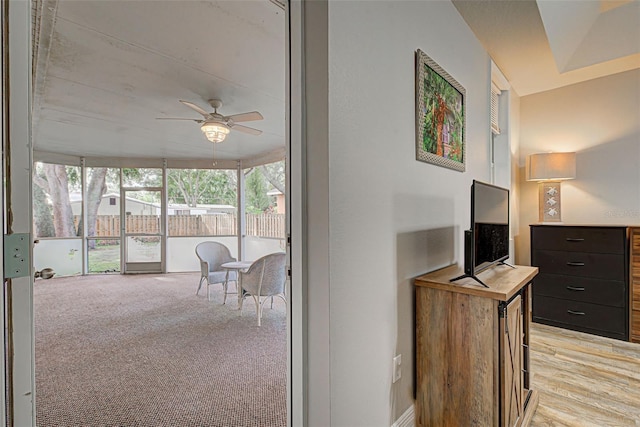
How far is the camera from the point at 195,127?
461 centimetres

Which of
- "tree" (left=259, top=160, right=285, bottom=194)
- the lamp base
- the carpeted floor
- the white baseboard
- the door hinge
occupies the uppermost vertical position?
"tree" (left=259, top=160, right=285, bottom=194)

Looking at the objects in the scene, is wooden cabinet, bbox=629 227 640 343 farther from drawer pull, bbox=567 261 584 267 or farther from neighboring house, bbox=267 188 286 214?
neighboring house, bbox=267 188 286 214

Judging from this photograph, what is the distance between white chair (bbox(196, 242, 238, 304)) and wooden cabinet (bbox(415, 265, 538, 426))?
329 centimetres

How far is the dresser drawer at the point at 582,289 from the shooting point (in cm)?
290

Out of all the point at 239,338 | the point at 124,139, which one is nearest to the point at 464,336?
the point at 239,338

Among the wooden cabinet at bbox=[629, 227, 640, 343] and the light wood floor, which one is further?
the wooden cabinet at bbox=[629, 227, 640, 343]

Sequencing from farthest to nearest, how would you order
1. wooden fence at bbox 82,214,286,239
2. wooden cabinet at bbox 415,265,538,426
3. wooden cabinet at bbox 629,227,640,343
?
wooden fence at bbox 82,214,286,239
wooden cabinet at bbox 629,227,640,343
wooden cabinet at bbox 415,265,538,426

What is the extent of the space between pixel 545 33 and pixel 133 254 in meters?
7.51

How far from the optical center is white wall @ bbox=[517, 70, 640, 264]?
321 centimetres

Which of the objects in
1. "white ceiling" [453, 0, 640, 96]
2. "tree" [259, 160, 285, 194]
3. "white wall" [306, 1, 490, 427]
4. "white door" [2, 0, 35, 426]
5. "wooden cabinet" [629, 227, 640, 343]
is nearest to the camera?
"white door" [2, 0, 35, 426]

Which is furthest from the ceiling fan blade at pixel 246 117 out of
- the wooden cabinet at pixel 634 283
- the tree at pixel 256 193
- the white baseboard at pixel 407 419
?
the wooden cabinet at pixel 634 283

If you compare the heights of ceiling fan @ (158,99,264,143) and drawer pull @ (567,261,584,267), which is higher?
ceiling fan @ (158,99,264,143)

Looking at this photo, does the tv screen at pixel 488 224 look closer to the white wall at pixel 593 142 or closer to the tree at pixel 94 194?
the white wall at pixel 593 142

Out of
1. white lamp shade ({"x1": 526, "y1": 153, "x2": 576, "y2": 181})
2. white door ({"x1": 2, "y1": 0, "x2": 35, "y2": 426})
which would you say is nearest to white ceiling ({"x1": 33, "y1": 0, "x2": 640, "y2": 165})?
white lamp shade ({"x1": 526, "y1": 153, "x2": 576, "y2": 181})
